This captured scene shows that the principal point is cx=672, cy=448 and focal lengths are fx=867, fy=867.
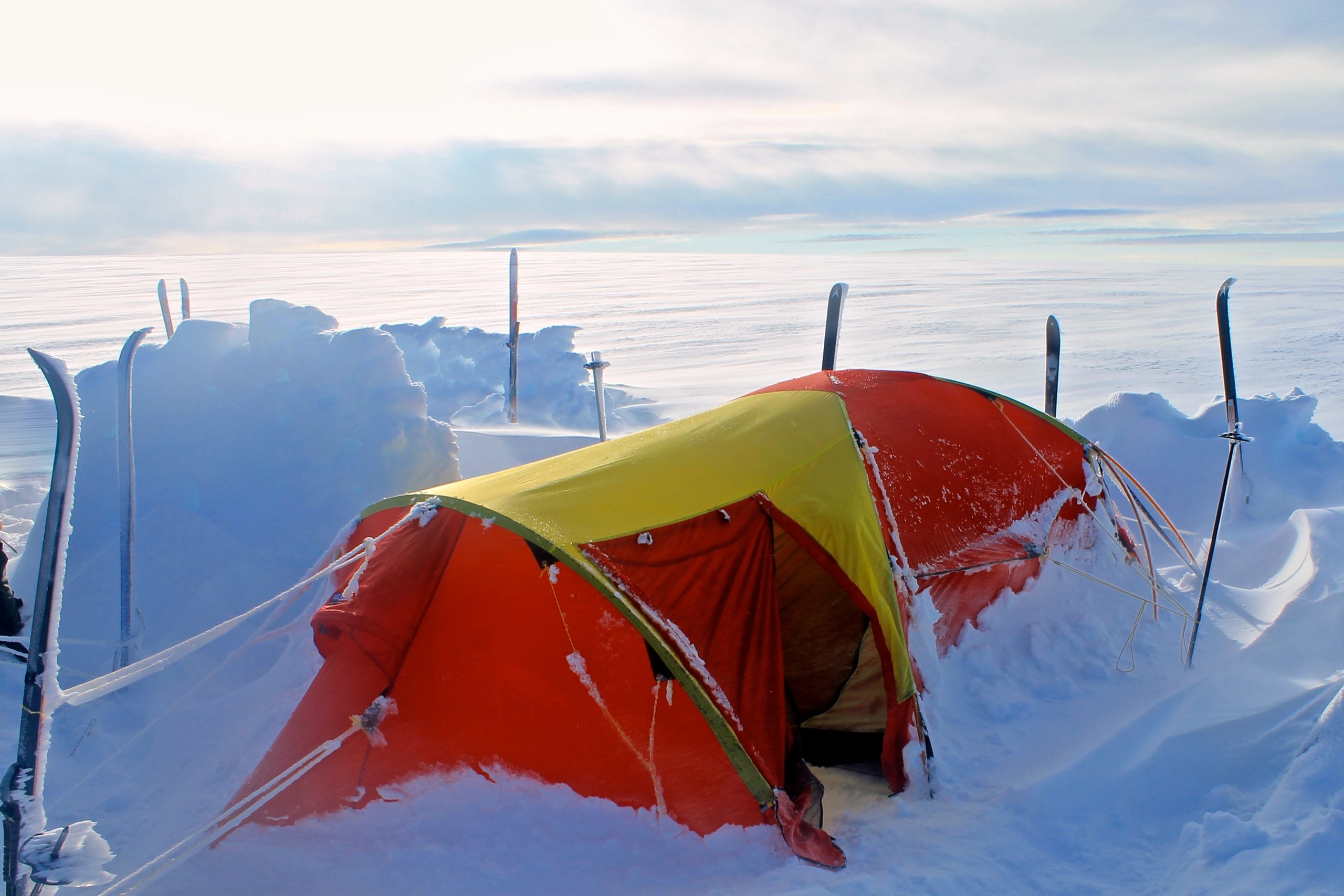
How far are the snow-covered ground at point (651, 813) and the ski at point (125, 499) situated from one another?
12.1 inches

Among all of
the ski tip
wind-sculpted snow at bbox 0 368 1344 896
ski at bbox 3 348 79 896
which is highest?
the ski tip

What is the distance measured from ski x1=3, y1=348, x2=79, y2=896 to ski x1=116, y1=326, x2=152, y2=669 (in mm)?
2356

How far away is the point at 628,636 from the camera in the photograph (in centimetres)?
328

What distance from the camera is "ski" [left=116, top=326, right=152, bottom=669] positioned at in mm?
4508

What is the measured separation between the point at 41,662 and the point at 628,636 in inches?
71.1

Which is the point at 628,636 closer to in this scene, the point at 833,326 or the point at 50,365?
the point at 50,365

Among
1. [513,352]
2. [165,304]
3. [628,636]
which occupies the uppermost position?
[165,304]

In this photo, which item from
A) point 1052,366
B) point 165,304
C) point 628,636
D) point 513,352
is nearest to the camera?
point 628,636

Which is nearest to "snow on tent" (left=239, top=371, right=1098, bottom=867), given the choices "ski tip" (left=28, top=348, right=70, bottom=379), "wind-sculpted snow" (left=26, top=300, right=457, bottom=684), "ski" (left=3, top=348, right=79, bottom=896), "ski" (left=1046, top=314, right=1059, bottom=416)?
"ski" (left=3, top=348, right=79, bottom=896)

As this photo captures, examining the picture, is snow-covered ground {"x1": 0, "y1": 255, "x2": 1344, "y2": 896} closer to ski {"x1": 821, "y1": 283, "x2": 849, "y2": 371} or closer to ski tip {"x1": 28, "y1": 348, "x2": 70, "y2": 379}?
ski tip {"x1": 28, "y1": 348, "x2": 70, "y2": 379}

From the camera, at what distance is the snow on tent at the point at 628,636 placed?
10.3ft

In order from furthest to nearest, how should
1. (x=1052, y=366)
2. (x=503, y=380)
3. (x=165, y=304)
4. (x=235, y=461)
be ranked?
(x=503, y=380) → (x=165, y=304) → (x=1052, y=366) → (x=235, y=461)

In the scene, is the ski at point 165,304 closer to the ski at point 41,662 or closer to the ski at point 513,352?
the ski at point 513,352

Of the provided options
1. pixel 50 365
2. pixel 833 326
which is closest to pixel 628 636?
pixel 50 365
